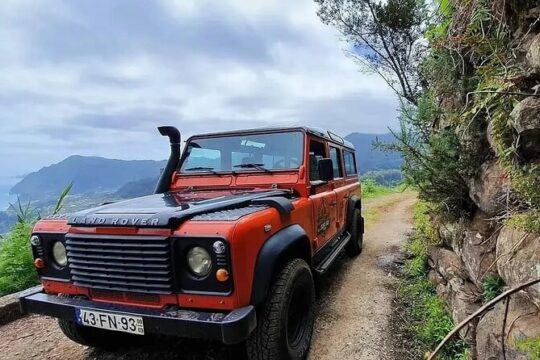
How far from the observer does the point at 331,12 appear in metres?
11.6

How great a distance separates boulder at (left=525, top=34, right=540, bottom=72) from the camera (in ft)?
6.97

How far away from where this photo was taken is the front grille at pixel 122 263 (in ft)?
8.01

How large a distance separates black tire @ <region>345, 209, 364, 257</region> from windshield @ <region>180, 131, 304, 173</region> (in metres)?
2.51

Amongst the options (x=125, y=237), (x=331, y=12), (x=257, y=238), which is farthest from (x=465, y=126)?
(x=331, y=12)

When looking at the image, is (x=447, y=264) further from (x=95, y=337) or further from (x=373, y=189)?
(x=373, y=189)

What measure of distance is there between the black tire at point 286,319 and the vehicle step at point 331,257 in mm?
609

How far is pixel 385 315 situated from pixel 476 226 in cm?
149

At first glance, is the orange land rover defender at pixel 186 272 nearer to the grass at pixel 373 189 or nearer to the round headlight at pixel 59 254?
the round headlight at pixel 59 254

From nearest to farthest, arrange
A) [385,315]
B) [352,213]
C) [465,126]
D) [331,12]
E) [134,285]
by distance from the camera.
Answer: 1. [134,285]
2. [465,126]
3. [385,315]
4. [352,213]
5. [331,12]

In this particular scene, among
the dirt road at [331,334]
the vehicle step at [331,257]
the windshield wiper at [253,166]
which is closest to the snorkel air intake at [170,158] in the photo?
the windshield wiper at [253,166]

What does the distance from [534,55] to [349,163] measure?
15.0 ft

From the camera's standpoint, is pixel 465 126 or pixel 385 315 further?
pixel 385 315

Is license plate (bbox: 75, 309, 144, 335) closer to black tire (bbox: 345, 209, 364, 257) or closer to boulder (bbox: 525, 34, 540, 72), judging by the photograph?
boulder (bbox: 525, 34, 540, 72)

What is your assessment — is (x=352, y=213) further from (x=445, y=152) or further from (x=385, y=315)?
(x=445, y=152)
